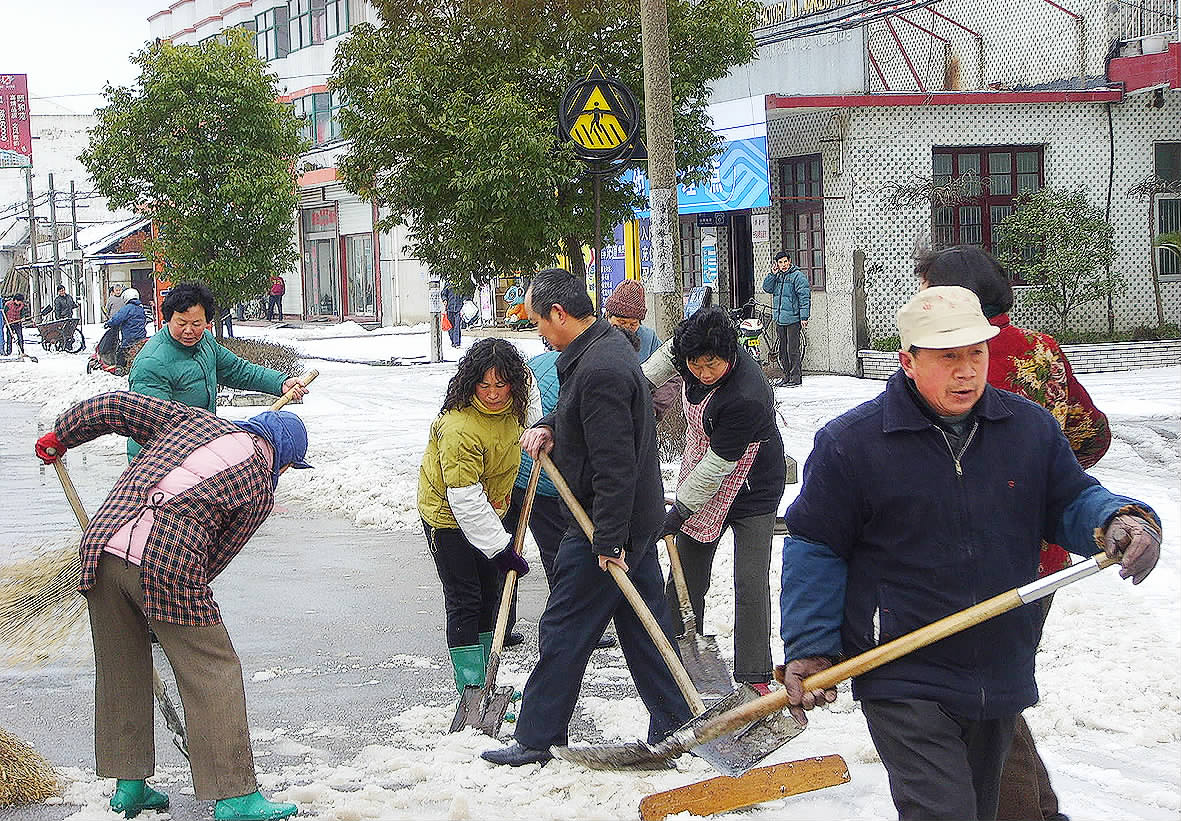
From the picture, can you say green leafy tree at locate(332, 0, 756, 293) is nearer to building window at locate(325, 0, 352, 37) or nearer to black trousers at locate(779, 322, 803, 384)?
black trousers at locate(779, 322, 803, 384)

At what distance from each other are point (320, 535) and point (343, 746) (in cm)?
476

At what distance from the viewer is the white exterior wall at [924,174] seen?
17.5 meters

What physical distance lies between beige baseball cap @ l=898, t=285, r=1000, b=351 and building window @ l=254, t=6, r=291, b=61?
147 ft

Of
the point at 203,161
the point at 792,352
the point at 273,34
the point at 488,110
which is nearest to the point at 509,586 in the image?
the point at 488,110

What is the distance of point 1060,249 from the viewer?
1697 cm

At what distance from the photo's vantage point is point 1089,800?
4.40m

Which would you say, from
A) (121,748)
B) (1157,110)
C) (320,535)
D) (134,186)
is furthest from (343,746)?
(134,186)

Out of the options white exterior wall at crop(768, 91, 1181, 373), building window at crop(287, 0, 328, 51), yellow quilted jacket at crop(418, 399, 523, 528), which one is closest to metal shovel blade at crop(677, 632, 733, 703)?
yellow quilted jacket at crop(418, 399, 523, 528)

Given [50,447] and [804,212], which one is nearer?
[50,447]

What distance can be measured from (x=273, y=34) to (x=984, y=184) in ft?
112

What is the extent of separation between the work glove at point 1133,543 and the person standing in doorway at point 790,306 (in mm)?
14015

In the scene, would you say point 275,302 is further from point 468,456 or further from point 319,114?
point 468,456

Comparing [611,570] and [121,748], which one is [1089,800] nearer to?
[611,570]

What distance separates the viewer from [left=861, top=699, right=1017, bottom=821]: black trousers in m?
3.08
